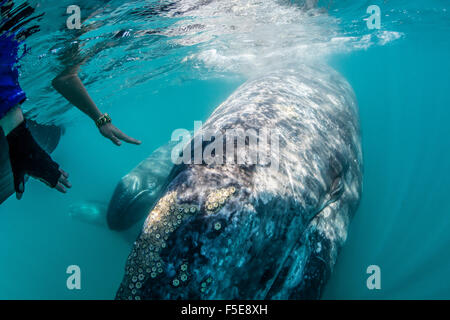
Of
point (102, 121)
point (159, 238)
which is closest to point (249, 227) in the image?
point (159, 238)

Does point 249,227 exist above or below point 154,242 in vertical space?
below

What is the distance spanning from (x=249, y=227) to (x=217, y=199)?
20.2 inches

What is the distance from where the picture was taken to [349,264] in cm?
841

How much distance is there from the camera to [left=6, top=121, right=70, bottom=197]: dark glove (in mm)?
2486

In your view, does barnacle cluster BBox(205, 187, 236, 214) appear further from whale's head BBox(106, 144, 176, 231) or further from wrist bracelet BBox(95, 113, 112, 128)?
whale's head BBox(106, 144, 176, 231)

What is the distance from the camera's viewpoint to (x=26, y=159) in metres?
2.59

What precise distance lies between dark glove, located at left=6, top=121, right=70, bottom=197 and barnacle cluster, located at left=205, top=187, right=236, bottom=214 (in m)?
1.90

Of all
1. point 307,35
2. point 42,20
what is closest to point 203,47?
point 307,35

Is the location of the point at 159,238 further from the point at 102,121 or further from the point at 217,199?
the point at 102,121

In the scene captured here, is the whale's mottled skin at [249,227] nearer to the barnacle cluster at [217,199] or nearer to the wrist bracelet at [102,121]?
the barnacle cluster at [217,199]

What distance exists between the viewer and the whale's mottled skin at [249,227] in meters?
2.62

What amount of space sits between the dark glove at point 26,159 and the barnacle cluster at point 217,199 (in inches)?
74.6
